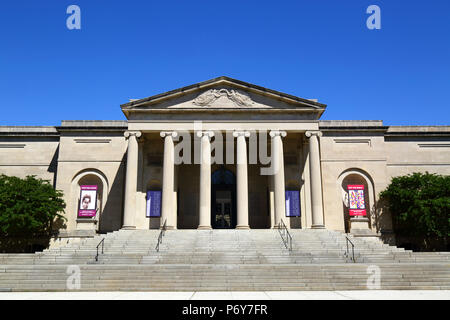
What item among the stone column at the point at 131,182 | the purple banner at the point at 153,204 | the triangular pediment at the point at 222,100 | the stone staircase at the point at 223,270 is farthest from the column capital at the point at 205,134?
the stone staircase at the point at 223,270

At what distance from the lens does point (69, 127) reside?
1506 inches

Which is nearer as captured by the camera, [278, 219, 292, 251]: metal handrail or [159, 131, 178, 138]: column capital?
[278, 219, 292, 251]: metal handrail

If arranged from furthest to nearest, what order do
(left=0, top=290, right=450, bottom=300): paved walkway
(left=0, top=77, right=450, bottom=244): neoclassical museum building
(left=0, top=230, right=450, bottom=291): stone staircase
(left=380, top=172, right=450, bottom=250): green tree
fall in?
(left=0, top=77, right=450, bottom=244): neoclassical museum building → (left=380, top=172, right=450, bottom=250): green tree → (left=0, top=230, right=450, bottom=291): stone staircase → (left=0, top=290, right=450, bottom=300): paved walkway

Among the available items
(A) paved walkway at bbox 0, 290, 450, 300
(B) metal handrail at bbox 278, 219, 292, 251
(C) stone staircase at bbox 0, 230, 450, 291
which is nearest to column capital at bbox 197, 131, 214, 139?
(B) metal handrail at bbox 278, 219, 292, 251

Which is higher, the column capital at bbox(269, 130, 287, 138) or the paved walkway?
the column capital at bbox(269, 130, 287, 138)

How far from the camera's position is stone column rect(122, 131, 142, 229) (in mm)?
31766

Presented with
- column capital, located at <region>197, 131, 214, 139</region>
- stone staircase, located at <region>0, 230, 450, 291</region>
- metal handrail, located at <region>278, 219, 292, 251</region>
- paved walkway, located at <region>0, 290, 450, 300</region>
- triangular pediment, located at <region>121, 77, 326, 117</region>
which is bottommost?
paved walkway, located at <region>0, 290, 450, 300</region>

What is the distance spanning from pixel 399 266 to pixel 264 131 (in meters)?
16.4

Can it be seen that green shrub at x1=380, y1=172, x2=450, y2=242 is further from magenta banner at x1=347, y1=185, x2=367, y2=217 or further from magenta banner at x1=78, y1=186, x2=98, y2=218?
magenta banner at x1=78, y1=186, x2=98, y2=218

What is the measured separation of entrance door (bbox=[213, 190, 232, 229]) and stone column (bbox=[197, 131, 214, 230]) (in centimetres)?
570

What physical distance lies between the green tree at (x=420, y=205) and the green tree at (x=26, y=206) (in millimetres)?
29049

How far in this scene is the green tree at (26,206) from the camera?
1238 inches
